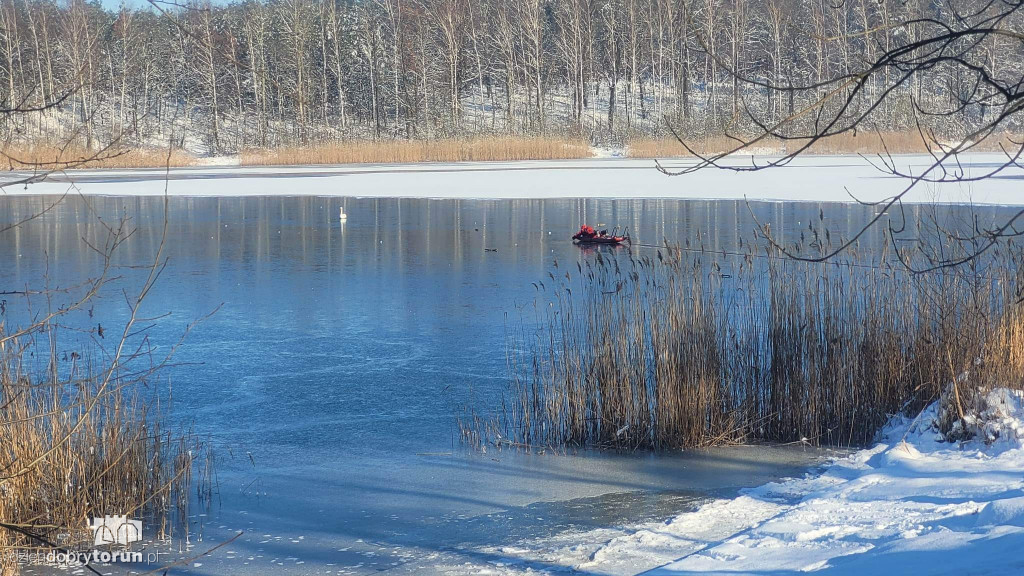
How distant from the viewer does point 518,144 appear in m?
33.2

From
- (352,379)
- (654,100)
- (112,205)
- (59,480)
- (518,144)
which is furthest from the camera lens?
(654,100)

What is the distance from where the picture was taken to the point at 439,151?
33.6 meters

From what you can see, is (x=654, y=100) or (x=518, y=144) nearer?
(x=518, y=144)

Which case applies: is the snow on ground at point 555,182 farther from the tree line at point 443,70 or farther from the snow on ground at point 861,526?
the tree line at point 443,70

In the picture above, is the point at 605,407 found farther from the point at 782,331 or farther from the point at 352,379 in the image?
the point at 352,379

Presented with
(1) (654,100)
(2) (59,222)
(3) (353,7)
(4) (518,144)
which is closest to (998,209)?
(2) (59,222)

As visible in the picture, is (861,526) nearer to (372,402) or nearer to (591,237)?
(372,402)

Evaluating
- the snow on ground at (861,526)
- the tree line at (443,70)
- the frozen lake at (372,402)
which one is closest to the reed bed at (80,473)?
the frozen lake at (372,402)

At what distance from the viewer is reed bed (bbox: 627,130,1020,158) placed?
1196 inches

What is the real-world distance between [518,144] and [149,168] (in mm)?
11620

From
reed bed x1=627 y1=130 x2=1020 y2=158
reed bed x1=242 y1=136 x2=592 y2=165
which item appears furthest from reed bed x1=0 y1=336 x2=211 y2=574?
reed bed x1=242 y1=136 x2=592 y2=165

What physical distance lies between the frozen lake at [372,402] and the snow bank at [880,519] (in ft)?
0.88

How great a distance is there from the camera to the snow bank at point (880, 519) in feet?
11.7

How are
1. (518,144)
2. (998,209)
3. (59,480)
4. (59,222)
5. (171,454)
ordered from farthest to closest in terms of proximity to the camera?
(518,144)
(59,222)
(998,209)
(171,454)
(59,480)
